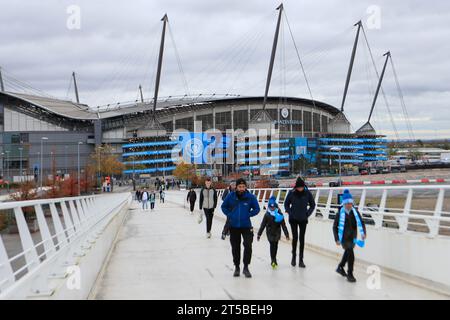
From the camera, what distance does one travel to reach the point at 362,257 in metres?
13.0

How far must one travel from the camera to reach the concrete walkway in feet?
31.0

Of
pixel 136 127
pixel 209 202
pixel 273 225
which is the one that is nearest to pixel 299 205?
pixel 273 225

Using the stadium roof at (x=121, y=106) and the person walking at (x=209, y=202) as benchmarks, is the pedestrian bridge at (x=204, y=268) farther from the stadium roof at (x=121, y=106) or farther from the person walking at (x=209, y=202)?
the stadium roof at (x=121, y=106)

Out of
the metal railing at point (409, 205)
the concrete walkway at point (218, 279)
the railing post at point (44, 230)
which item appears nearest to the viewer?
the railing post at point (44, 230)

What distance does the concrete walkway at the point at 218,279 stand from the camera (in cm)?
946

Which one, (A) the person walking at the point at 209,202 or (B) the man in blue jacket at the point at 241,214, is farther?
(A) the person walking at the point at 209,202

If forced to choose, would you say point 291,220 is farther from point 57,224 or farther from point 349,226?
point 57,224

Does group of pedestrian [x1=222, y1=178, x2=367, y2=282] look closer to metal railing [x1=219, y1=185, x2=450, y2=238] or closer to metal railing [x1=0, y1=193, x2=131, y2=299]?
metal railing [x1=219, y1=185, x2=450, y2=238]

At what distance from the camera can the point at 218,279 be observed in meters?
11.1

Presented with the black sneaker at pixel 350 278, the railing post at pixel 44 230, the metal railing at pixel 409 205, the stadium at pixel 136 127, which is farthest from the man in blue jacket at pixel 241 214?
the stadium at pixel 136 127
